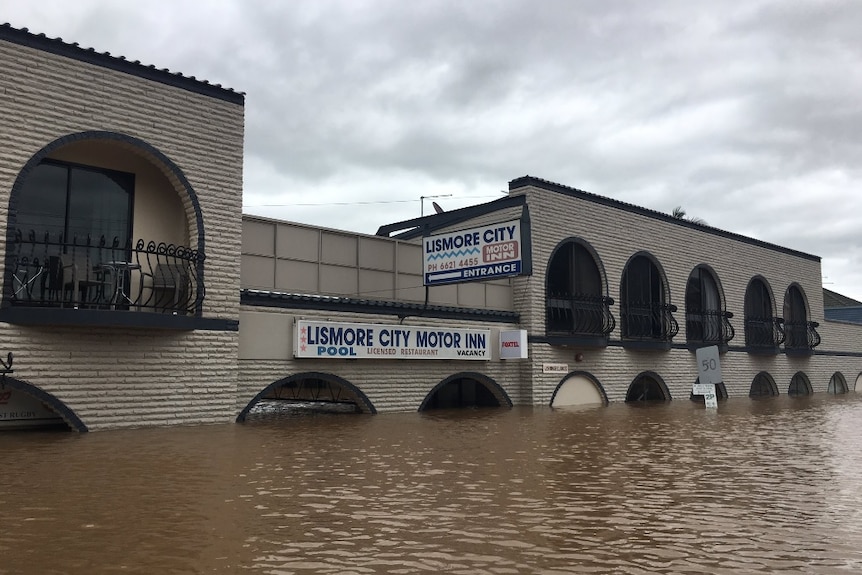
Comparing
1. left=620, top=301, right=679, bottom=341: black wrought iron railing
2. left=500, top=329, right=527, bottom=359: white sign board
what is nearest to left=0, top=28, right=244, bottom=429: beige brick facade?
left=500, top=329, right=527, bottom=359: white sign board

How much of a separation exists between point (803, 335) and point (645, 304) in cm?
1354

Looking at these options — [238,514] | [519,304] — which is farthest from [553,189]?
[238,514]

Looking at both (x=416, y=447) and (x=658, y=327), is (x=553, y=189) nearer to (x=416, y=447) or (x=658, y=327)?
(x=658, y=327)

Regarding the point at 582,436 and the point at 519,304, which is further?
the point at 519,304

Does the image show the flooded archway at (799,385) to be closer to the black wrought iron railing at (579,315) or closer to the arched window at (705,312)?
the arched window at (705,312)

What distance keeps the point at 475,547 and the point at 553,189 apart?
56.5ft

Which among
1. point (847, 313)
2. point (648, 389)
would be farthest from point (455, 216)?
point (847, 313)

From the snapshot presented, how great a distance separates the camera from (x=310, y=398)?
2386 centimetres

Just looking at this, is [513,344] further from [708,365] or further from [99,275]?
[99,275]

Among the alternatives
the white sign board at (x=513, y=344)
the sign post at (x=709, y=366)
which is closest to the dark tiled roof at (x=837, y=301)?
the sign post at (x=709, y=366)

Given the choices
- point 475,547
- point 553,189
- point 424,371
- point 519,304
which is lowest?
point 475,547

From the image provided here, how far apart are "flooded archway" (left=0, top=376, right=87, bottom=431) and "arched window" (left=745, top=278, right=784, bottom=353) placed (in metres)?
25.3

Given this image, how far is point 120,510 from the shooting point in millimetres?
6559

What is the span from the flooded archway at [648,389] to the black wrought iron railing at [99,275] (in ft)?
51.4
